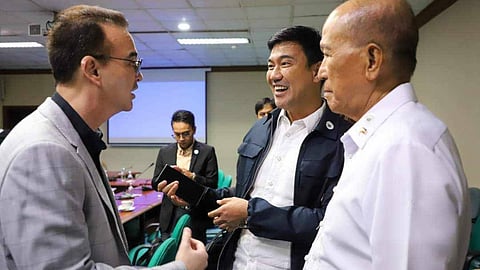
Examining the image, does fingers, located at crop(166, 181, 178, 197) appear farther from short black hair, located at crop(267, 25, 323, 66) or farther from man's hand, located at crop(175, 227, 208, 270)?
short black hair, located at crop(267, 25, 323, 66)

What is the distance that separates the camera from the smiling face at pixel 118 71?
104 cm

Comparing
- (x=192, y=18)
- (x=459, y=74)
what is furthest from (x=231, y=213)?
(x=192, y=18)

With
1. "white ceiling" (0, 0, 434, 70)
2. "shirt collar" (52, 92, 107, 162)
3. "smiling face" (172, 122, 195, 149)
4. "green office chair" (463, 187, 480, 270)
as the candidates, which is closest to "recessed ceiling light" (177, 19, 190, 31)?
"white ceiling" (0, 0, 434, 70)

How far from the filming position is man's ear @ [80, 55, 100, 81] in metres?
0.99

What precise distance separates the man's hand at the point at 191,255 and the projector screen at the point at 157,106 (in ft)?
24.7

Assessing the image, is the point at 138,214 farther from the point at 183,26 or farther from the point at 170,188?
the point at 183,26

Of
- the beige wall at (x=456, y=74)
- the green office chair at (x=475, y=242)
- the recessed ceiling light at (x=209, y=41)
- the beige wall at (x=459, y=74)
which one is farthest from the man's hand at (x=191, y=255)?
the recessed ceiling light at (x=209, y=41)

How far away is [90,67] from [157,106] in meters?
7.89

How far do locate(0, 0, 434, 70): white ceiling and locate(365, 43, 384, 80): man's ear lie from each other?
3.98 m

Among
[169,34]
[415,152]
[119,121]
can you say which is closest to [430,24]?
[169,34]

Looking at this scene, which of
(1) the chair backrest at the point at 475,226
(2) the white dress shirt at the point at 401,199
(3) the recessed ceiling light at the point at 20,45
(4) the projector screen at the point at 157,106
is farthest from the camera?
(4) the projector screen at the point at 157,106

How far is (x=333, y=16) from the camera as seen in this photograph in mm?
932

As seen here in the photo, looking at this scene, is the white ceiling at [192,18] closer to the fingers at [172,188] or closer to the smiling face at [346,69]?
the fingers at [172,188]

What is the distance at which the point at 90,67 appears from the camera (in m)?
1.00
